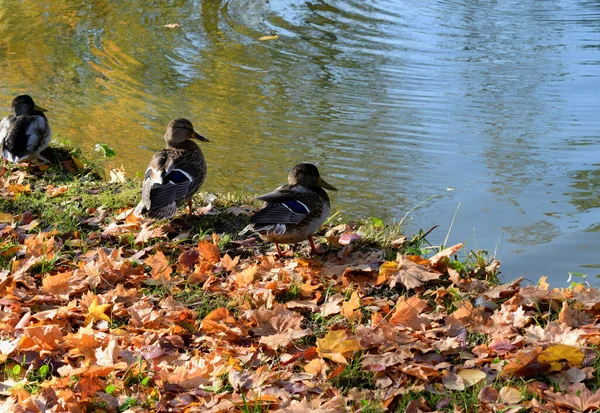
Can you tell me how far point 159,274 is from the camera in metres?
4.73

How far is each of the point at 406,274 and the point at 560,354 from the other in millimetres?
1229

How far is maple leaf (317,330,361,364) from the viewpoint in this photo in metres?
3.72

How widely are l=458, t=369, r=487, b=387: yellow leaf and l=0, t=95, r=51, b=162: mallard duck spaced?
477cm

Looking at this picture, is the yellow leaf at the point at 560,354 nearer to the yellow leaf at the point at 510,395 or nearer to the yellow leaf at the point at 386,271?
the yellow leaf at the point at 510,395

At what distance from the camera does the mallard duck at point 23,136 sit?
693cm

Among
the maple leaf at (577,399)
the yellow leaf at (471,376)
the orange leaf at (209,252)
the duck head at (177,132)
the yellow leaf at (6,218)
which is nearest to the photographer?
the maple leaf at (577,399)

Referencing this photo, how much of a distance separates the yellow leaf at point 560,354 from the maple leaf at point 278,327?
1155 mm

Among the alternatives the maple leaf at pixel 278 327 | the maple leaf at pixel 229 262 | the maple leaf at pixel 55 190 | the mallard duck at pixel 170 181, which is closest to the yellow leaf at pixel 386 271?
the maple leaf at pixel 278 327

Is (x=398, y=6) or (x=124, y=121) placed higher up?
(x=398, y=6)

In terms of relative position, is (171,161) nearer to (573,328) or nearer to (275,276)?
(275,276)

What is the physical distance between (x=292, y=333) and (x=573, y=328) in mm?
1470

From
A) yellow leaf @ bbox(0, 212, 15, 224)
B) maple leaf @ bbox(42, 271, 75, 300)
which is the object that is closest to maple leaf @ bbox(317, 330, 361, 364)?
maple leaf @ bbox(42, 271, 75, 300)

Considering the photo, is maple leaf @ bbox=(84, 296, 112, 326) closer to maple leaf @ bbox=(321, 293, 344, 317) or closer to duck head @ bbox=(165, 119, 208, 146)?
maple leaf @ bbox=(321, 293, 344, 317)

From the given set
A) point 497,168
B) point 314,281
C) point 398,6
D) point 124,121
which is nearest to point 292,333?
point 314,281
